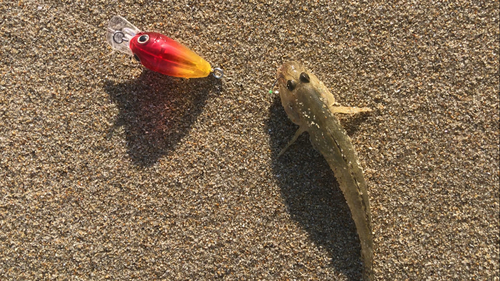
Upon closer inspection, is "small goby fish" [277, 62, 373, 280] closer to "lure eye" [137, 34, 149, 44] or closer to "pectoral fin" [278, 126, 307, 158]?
"pectoral fin" [278, 126, 307, 158]

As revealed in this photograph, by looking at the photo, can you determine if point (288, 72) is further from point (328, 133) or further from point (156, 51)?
point (156, 51)

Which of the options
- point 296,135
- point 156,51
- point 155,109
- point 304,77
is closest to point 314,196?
point 296,135

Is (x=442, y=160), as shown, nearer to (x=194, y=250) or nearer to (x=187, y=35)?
(x=194, y=250)

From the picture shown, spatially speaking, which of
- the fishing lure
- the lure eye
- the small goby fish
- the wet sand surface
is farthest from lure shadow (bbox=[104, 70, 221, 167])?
the small goby fish

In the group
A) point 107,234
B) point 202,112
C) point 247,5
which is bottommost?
point 107,234

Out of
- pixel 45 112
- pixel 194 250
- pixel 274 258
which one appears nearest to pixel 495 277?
pixel 274 258

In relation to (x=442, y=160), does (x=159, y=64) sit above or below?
below
